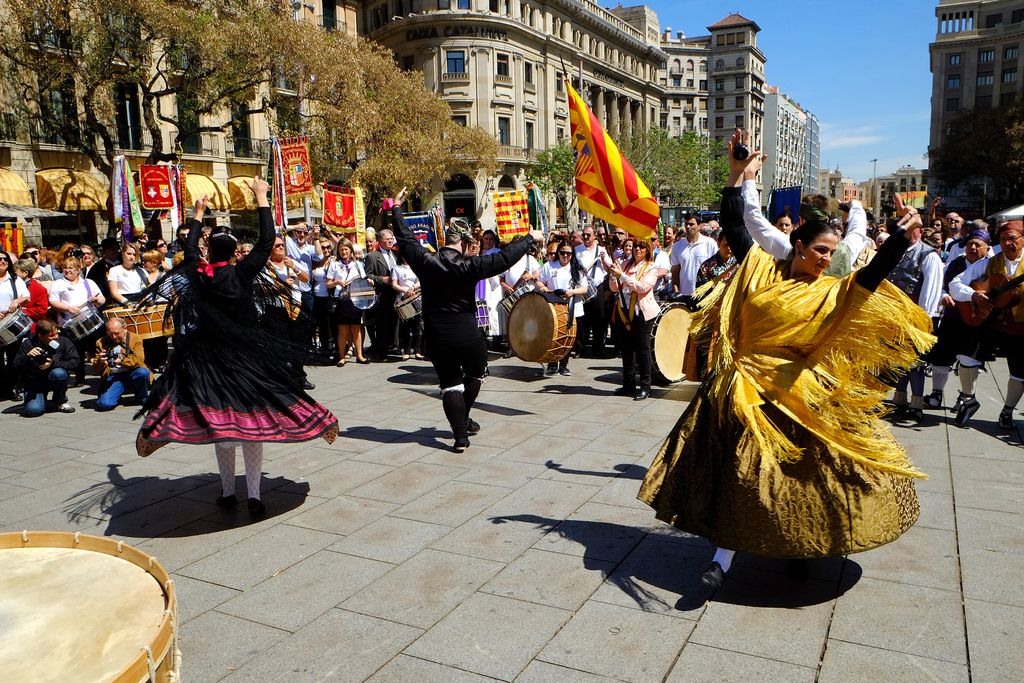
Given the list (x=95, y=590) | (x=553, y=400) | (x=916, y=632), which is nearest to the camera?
(x=95, y=590)

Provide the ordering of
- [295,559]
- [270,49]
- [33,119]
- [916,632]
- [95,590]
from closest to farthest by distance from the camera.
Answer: [95,590]
[916,632]
[295,559]
[270,49]
[33,119]

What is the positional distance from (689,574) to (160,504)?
3548 mm

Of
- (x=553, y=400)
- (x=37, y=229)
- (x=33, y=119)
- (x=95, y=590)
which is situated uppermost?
(x=33, y=119)

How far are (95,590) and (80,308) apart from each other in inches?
312

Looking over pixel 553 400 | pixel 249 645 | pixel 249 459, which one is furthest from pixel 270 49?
pixel 249 645

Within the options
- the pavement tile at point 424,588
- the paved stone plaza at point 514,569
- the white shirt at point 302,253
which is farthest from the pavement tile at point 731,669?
the white shirt at point 302,253

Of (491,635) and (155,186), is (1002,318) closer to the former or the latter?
(491,635)

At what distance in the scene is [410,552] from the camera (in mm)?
4227

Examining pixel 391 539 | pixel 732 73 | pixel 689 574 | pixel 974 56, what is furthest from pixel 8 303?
pixel 732 73

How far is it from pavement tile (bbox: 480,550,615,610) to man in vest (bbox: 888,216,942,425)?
4.27 meters

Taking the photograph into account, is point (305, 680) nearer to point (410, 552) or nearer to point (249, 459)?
point (410, 552)

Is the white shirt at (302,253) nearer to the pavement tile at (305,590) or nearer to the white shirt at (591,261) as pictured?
the white shirt at (591,261)

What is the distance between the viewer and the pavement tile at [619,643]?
10.0 feet

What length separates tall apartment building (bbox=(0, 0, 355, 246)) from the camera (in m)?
25.5
